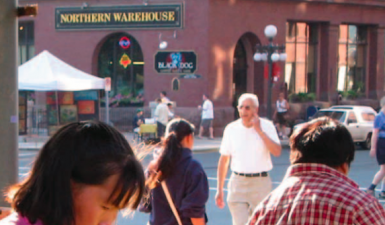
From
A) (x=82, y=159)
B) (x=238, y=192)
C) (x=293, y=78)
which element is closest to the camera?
(x=82, y=159)

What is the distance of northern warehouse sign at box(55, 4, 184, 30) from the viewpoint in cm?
2698

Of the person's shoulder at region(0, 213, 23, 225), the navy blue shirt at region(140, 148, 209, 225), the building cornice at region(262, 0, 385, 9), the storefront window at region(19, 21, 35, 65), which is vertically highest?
the building cornice at region(262, 0, 385, 9)

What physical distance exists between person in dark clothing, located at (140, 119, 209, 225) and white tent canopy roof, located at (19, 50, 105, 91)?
52.9 feet

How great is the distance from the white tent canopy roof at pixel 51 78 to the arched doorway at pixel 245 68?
8.77 m

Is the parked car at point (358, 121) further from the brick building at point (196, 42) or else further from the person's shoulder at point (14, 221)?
the person's shoulder at point (14, 221)

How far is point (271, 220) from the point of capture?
Answer: 3.45 metres

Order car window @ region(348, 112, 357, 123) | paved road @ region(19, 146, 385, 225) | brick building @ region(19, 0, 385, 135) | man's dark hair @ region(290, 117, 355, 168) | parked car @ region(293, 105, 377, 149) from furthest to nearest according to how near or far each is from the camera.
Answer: brick building @ region(19, 0, 385, 135) < car window @ region(348, 112, 357, 123) < parked car @ region(293, 105, 377, 149) < paved road @ region(19, 146, 385, 225) < man's dark hair @ region(290, 117, 355, 168)

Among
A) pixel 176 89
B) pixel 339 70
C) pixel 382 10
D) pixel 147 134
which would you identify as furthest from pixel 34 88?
pixel 382 10

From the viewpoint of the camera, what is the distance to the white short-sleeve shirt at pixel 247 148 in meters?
7.15

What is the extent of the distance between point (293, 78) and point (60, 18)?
11.4 metres

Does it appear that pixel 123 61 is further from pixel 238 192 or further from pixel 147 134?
pixel 238 192

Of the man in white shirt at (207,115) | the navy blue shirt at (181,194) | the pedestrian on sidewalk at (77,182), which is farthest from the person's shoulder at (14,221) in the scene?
the man in white shirt at (207,115)

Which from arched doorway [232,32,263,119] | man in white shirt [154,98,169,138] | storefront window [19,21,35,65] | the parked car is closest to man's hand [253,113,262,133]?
man in white shirt [154,98,169,138]

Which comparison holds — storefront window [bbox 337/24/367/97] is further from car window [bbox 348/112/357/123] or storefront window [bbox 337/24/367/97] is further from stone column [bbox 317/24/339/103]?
car window [bbox 348/112/357/123]
